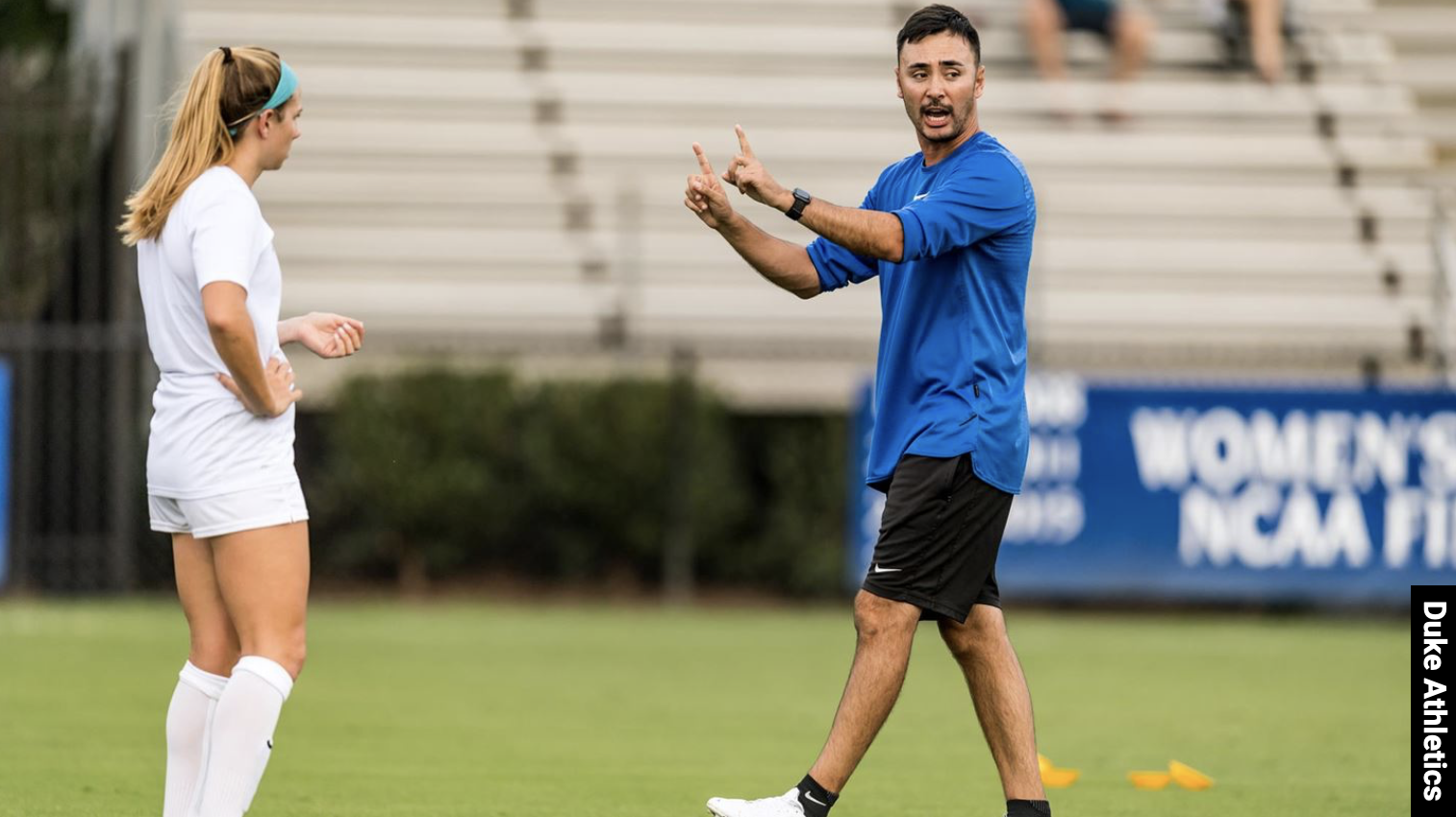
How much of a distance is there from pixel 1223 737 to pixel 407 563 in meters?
8.82

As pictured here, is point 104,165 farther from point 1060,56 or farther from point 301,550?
point 301,550

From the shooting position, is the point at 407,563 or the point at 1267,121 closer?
the point at 407,563

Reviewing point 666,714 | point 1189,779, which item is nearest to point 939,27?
point 1189,779

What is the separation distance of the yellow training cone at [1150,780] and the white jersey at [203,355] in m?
3.68

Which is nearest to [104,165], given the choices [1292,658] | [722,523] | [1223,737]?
[722,523]

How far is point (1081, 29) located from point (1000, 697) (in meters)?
15.4

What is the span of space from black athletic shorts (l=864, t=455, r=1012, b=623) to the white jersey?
63.5 inches

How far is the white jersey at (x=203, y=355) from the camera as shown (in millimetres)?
4957

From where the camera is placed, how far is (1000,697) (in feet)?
19.1

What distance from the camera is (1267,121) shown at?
67.0ft

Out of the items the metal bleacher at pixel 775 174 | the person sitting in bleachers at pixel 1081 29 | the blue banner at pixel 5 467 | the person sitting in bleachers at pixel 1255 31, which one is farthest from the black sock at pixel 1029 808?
the person sitting in bleachers at pixel 1255 31

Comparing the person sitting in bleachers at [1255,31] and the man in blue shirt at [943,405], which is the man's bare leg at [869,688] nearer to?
the man in blue shirt at [943,405]

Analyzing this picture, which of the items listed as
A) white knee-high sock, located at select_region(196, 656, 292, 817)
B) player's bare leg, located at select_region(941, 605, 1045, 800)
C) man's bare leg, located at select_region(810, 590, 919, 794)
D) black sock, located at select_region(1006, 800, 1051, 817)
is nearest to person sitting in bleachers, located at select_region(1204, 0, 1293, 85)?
player's bare leg, located at select_region(941, 605, 1045, 800)

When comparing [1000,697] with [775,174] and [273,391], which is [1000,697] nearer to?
[273,391]
